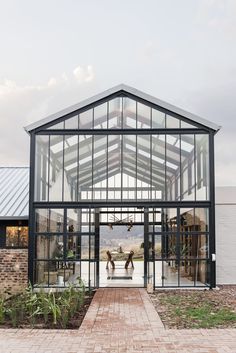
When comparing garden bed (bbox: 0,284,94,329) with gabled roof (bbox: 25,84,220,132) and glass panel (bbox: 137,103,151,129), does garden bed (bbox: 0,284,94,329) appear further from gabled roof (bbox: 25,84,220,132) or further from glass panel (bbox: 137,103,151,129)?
glass panel (bbox: 137,103,151,129)

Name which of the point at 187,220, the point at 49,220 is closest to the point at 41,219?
the point at 49,220

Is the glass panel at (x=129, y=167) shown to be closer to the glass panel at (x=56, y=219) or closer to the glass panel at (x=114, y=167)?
the glass panel at (x=114, y=167)

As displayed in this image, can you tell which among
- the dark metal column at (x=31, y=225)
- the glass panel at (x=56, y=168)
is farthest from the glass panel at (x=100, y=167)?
the dark metal column at (x=31, y=225)

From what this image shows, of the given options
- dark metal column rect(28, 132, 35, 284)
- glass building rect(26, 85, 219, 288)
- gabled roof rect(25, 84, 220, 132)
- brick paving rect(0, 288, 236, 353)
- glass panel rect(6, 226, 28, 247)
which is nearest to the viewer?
brick paving rect(0, 288, 236, 353)

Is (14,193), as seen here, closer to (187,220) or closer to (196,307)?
(187,220)

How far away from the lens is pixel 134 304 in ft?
40.1

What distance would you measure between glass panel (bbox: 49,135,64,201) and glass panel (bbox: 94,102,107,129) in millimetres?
1276

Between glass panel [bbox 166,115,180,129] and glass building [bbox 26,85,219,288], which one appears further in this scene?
glass panel [bbox 166,115,180,129]

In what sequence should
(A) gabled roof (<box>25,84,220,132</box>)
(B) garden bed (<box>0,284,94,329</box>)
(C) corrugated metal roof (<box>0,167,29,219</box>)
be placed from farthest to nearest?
(C) corrugated metal roof (<box>0,167,29,219</box>) → (A) gabled roof (<box>25,84,220,132</box>) → (B) garden bed (<box>0,284,94,329</box>)

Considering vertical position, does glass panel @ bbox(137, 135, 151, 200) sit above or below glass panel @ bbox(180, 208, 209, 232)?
above

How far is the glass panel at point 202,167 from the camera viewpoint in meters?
15.4

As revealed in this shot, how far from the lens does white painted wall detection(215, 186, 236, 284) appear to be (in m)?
17.0

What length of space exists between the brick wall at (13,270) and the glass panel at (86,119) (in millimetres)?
4536

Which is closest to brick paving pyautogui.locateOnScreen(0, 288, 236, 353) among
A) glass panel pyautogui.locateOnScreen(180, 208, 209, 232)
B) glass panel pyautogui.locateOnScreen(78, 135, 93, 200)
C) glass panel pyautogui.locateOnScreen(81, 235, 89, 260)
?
glass panel pyautogui.locateOnScreen(81, 235, 89, 260)
